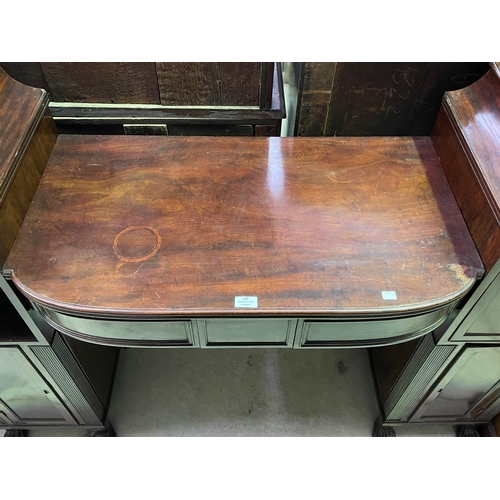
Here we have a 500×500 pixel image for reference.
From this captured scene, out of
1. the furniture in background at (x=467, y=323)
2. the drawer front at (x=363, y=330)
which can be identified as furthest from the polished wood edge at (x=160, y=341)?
the furniture in background at (x=467, y=323)

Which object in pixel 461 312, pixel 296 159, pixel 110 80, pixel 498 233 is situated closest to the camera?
pixel 498 233

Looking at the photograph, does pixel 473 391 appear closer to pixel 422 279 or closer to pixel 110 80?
pixel 422 279

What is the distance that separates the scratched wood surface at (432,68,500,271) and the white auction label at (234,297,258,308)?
46cm

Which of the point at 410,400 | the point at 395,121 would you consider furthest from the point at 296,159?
the point at 410,400

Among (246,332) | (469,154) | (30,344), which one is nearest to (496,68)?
(469,154)

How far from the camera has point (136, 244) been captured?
88cm

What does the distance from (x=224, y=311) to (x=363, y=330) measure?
0.97ft

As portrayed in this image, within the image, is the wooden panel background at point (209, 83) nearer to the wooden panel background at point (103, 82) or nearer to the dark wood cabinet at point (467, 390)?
the wooden panel background at point (103, 82)

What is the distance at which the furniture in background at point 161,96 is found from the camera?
3.75ft

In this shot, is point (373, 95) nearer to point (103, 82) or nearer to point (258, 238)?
point (258, 238)

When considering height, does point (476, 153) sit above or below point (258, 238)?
above

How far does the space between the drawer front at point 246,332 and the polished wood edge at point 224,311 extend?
5 cm
